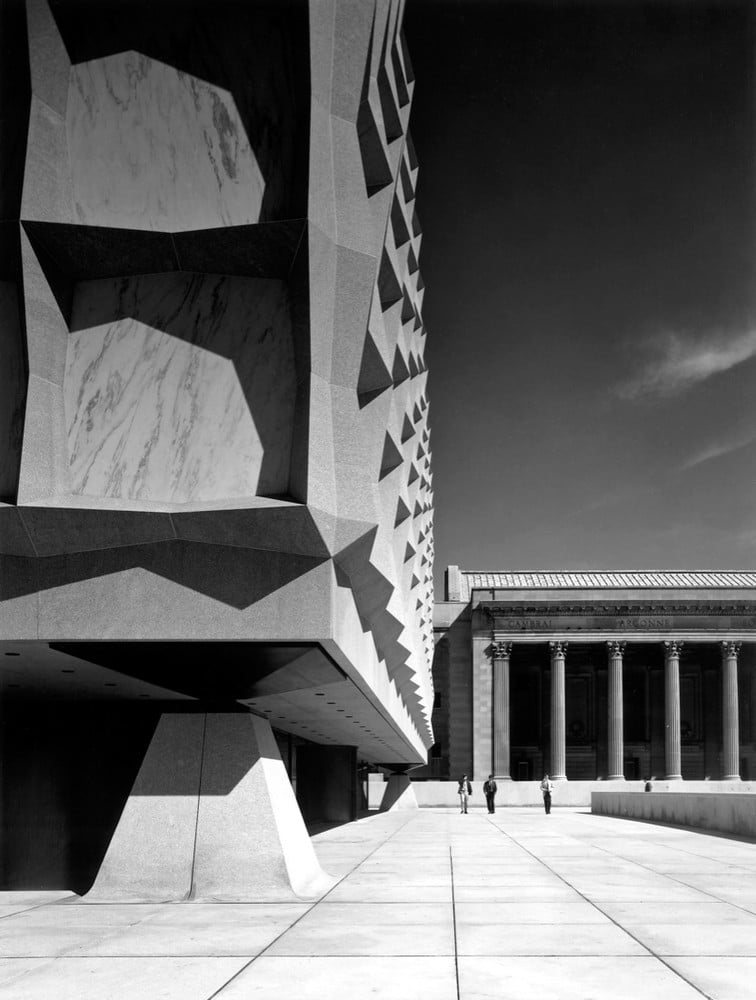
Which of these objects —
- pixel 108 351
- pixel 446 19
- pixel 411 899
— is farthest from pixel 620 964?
pixel 446 19

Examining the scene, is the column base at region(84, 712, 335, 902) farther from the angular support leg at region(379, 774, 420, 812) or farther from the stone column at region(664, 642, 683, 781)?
the stone column at region(664, 642, 683, 781)

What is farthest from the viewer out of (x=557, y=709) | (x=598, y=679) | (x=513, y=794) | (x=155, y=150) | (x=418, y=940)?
(x=598, y=679)

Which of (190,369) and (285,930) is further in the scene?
(190,369)

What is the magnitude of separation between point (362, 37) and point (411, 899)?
479 inches

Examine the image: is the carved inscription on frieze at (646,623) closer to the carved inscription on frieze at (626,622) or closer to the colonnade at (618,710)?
the carved inscription on frieze at (626,622)

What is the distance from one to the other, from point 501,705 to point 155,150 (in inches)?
2815

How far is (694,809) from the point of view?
1399 inches

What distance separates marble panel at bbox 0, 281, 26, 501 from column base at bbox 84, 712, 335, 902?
4.92 m

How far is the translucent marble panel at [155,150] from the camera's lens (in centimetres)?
1391

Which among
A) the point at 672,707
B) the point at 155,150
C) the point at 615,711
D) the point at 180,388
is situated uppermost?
the point at 155,150

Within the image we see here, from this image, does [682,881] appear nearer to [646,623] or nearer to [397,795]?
[397,795]

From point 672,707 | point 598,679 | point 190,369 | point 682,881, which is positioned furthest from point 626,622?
point 190,369

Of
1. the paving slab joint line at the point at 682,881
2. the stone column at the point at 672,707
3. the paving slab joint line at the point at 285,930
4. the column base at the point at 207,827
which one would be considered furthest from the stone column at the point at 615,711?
the column base at the point at 207,827

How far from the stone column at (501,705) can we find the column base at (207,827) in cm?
6590
